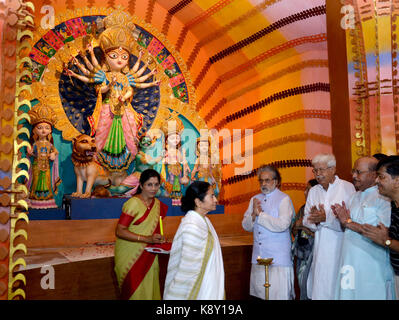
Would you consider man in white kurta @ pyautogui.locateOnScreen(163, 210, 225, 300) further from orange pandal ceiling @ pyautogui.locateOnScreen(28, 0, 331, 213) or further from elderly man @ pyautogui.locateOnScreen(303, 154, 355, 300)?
orange pandal ceiling @ pyautogui.locateOnScreen(28, 0, 331, 213)

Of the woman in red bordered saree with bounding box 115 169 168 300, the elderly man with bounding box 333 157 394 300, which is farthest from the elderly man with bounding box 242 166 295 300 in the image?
the woman in red bordered saree with bounding box 115 169 168 300

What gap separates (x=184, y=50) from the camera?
298 inches

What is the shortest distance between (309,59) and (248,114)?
1.51 m

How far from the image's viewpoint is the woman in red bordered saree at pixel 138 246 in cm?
338

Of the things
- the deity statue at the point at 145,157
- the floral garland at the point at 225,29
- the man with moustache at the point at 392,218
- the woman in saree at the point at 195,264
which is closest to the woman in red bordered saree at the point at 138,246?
the woman in saree at the point at 195,264

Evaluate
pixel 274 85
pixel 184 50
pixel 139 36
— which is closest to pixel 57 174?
pixel 139 36

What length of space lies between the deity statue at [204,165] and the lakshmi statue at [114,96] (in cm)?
120

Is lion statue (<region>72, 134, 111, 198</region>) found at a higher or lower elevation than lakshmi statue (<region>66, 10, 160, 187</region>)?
lower

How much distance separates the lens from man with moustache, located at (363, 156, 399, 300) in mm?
2711

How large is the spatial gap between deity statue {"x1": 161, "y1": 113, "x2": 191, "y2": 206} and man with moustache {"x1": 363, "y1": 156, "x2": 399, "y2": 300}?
4.04m

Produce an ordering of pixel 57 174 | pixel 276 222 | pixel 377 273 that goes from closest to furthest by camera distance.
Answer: pixel 377 273 < pixel 276 222 < pixel 57 174

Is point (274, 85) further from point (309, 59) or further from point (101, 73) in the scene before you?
point (101, 73)

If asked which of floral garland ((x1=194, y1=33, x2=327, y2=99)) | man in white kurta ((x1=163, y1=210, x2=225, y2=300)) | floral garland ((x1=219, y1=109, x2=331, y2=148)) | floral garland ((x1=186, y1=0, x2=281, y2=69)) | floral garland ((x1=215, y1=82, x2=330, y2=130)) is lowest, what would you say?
man in white kurta ((x1=163, y1=210, x2=225, y2=300))

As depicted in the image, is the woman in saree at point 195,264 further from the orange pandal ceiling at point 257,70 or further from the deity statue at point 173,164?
the deity statue at point 173,164
